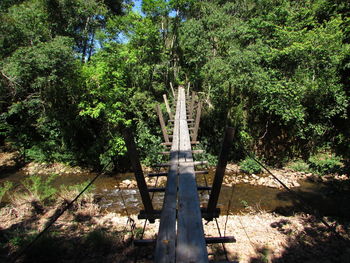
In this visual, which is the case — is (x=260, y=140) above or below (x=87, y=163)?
above

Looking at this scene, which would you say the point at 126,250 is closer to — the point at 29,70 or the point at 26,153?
the point at 29,70

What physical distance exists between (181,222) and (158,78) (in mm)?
8669

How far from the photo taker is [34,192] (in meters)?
5.00

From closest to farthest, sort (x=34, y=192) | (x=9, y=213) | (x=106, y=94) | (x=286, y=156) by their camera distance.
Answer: (x=9, y=213)
(x=34, y=192)
(x=106, y=94)
(x=286, y=156)

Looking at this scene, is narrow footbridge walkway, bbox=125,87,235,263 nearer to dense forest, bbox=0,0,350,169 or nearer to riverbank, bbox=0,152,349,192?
riverbank, bbox=0,152,349,192

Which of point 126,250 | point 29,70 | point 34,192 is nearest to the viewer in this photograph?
point 126,250

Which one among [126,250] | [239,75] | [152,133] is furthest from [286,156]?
[126,250]

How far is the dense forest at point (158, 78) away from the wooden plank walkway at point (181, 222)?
14.8 ft

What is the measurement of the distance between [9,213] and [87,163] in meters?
3.51

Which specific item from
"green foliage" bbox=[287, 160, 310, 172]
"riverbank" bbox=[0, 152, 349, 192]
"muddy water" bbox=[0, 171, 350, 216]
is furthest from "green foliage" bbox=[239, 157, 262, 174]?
"green foliage" bbox=[287, 160, 310, 172]

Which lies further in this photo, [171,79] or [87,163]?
[171,79]

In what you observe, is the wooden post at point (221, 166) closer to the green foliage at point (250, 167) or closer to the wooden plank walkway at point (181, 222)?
the wooden plank walkway at point (181, 222)

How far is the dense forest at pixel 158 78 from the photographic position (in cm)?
625

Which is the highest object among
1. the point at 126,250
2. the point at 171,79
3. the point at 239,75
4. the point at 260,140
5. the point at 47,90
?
the point at 171,79
